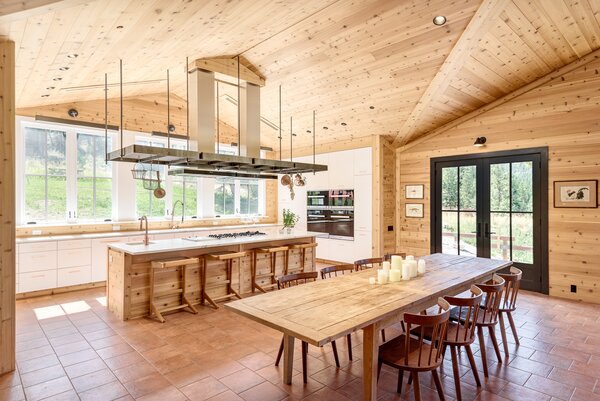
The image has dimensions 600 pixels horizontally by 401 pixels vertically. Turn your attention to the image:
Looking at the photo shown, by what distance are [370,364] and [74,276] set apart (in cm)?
513

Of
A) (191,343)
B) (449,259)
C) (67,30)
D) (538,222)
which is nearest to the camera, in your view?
(67,30)

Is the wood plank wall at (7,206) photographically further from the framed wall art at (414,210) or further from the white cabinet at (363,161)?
the framed wall art at (414,210)

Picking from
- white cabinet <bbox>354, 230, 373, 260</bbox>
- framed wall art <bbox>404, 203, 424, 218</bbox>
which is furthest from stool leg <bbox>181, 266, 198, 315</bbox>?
framed wall art <bbox>404, 203, 424, 218</bbox>

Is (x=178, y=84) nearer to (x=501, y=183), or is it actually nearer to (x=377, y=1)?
(x=377, y=1)

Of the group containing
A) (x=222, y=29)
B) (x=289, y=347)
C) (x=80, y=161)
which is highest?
(x=222, y=29)

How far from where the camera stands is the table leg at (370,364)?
2.14m

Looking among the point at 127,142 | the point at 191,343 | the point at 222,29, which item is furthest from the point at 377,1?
the point at 127,142

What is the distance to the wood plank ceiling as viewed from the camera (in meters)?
3.18

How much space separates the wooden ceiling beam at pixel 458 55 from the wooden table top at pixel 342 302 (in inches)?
107

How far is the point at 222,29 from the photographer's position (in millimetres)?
3846

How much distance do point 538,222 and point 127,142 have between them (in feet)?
23.8

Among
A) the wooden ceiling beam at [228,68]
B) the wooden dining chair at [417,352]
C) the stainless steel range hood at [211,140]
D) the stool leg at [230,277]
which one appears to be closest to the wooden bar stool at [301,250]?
the stool leg at [230,277]

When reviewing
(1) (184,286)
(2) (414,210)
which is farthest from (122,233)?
(2) (414,210)

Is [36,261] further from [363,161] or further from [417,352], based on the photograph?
[363,161]
